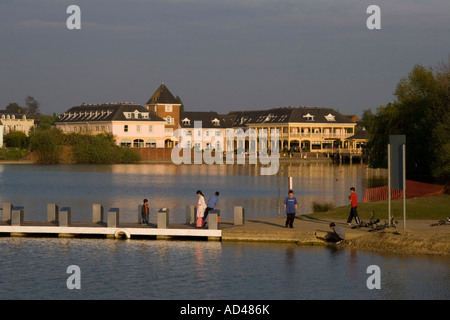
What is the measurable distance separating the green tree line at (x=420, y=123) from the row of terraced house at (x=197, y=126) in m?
81.2

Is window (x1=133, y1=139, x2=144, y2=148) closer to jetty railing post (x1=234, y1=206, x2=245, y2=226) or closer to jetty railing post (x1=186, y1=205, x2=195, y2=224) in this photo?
jetty railing post (x1=186, y1=205, x2=195, y2=224)

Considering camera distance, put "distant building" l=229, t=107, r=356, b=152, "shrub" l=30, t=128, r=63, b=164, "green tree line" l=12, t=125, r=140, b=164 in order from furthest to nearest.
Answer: "distant building" l=229, t=107, r=356, b=152, "green tree line" l=12, t=125, r=140, b=164, "shrub" l=30, t=128, r=63, b=164

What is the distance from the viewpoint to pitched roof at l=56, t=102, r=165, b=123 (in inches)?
6191

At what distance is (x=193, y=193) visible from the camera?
70.6m

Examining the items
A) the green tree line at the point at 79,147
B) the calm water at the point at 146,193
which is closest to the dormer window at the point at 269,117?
the green tree line at the point at 79,147

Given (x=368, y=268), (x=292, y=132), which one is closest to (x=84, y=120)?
(x=292, y=132)

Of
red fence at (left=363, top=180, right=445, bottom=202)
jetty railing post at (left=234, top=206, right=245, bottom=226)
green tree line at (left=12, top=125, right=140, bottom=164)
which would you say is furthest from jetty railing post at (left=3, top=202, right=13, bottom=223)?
green tree line at (left=12, top=125, right=140, bottom=164)

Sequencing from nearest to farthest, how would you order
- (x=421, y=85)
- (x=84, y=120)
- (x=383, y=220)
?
(x=383, y=220), (x=421, y=85), (x=84, y=120)

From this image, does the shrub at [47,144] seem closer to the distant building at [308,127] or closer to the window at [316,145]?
the distant building at [308,127]

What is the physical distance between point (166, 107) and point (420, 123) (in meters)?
108

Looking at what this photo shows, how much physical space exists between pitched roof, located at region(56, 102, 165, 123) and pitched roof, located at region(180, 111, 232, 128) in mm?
22306

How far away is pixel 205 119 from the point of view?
18938 centimetres
